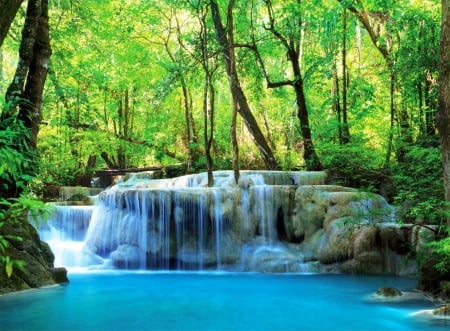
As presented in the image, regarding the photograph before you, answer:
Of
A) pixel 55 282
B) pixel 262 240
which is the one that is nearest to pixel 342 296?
pixel 262 240

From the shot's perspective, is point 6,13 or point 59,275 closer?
point 6,13

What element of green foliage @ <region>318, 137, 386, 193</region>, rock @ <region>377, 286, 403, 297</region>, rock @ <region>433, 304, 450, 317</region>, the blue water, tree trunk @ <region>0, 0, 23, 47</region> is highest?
tree trunk @ <region>0, 0, 23, 47</region>

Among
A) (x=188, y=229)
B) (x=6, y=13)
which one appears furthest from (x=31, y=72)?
(x=188, y=229)

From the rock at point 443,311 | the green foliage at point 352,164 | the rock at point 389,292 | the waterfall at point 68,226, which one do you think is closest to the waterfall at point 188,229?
the waterfall at point 68,226

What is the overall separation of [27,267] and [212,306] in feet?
10.2

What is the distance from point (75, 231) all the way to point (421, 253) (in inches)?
341

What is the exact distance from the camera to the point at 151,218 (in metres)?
10.7

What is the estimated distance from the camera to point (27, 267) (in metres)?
7.18

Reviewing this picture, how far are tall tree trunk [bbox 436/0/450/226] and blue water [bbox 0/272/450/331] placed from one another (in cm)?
173

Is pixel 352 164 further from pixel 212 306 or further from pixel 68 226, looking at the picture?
pixel 68 226

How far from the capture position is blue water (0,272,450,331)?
5219mm

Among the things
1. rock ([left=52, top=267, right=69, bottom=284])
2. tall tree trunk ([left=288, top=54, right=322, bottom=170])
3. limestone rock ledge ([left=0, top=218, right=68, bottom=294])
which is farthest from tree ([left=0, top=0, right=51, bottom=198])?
tall tree trunk ([left=288, top=54, right=322, bottom=170])

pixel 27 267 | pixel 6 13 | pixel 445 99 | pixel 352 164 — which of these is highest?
pixel 6 13

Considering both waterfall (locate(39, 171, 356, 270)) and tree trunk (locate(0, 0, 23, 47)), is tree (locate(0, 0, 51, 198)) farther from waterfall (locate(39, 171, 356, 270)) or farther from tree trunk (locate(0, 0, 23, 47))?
waterfall (locate(39, 171, 356, 270))
